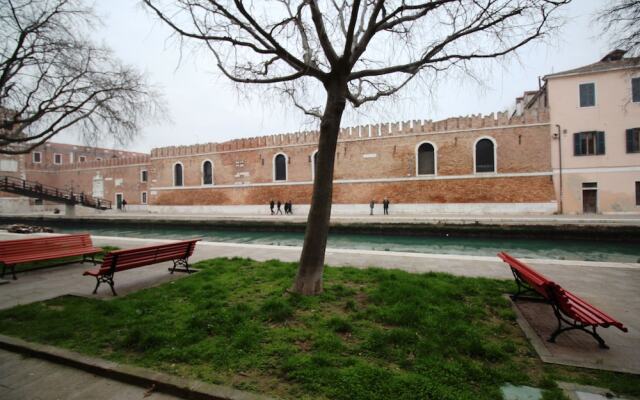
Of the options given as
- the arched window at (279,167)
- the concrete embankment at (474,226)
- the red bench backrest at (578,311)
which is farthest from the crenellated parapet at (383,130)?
the red bench backrest at (578,311)

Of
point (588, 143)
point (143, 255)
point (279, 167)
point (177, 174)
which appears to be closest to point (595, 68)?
point (588, 143)

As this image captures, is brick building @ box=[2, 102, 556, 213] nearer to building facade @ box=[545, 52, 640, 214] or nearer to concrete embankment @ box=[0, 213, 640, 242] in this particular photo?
building facade @ box=[545, 52, 640, 214]

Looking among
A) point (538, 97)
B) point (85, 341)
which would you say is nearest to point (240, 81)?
point (85, 341)

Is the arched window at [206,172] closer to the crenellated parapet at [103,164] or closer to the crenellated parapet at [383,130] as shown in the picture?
the crenellated parapet at [383,130]

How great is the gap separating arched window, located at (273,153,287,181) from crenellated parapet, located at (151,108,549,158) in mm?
1027

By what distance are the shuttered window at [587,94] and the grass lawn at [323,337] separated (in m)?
19.3

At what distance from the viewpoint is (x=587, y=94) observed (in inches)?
710

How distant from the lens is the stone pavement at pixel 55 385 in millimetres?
2283

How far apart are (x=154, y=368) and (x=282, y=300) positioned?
1586 millimetres

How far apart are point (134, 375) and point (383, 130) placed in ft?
70.5

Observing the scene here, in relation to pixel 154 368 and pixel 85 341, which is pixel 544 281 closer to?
pixel 154 368

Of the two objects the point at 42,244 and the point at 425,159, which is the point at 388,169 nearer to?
the point at 425,159

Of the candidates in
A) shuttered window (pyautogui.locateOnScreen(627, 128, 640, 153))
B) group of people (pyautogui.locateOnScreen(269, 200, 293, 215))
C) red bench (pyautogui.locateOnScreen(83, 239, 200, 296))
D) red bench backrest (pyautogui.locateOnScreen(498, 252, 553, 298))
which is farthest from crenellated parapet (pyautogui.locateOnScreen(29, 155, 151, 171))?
shuttered window (pyautogui.locateOnScreen(627, 128, 640, 153))

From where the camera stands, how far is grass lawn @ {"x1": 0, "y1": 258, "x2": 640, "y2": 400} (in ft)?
7.57
